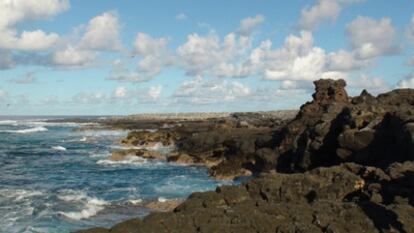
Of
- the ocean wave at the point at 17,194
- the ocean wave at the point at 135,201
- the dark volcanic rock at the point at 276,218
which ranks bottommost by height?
the ocean wave at the point at 17,194

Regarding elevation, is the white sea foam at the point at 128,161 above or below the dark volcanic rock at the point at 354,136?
below

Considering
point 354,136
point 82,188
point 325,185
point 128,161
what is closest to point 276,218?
point 325,185

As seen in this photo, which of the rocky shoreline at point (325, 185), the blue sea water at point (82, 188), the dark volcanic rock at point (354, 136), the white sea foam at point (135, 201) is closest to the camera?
the rocky shoreline at point (325, 185)

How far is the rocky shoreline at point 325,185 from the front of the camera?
14.5 meters

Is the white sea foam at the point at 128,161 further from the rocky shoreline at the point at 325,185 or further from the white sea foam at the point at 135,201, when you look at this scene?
the white sea foam at the point at 135,201

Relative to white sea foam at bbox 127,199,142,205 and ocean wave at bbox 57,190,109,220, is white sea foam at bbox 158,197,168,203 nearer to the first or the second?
white sea foam at bbox 127,199,142,205

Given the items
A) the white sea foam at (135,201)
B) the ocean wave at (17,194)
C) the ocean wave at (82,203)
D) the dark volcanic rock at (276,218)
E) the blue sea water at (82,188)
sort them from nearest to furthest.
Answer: the dark volcanic rock at (276,218)
the blue sea water at (82,188)
the ocean wave at (82,203)
the white sea foam at (135,201)
the ocean wave at (17,194)

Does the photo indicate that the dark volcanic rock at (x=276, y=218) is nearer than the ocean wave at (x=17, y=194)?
Yes

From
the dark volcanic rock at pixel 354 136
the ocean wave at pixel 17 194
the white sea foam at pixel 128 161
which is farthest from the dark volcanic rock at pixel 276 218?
the white sea foam at pixel 128 161

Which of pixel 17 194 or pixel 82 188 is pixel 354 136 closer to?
pixel 82 188

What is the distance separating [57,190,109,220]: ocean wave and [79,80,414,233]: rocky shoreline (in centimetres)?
892

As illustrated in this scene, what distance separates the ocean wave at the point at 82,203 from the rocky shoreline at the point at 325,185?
8.92m

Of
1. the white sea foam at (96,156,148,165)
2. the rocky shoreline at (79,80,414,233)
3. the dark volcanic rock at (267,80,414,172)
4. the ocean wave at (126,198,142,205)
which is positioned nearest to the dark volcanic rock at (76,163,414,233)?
the rocky shoreline at (79,80,414,233)

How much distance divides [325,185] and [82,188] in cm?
1850
